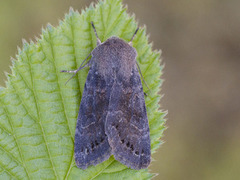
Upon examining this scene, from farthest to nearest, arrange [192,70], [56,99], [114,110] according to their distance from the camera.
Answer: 1. [192,70]
2. [114,110]
3. [56,99]

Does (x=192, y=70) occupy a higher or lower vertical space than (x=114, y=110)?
higher

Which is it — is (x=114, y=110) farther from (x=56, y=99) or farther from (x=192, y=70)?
(x=192, y=70)

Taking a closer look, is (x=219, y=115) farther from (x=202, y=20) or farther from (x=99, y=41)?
(x=99, y=41)

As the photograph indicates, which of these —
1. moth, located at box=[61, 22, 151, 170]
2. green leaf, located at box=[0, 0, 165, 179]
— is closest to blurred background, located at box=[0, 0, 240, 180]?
moth, located at box=[61, 22, 151, 170]

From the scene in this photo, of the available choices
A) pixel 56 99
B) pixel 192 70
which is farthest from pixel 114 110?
pixel 192 70

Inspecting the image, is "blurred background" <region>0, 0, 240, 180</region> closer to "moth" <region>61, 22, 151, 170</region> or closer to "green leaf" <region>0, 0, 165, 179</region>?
"moth" <region>61, 22, 151, 170</region>

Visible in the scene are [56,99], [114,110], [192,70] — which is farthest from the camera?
[192,70]
